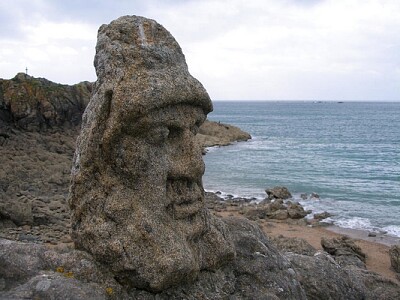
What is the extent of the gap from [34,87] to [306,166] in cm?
2570

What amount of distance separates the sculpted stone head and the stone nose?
2cm

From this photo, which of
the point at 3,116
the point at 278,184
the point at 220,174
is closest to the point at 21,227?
the point at 3,116

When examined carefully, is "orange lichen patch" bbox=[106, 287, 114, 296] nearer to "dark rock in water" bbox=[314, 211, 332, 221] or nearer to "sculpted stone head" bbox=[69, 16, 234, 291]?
"sculpted stone head" bbox=[69, 16, 234, 291]

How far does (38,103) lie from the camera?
4025 centimetres

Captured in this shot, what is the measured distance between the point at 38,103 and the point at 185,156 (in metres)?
35.0

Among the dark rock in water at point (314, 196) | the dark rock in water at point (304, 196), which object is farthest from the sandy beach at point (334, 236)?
the dark rock in water at point (314, 196)

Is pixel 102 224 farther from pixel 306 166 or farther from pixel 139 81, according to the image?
pixel 306 166

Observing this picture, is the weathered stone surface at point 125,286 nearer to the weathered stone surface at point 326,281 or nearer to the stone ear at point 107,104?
the weathered stone surface at point 326,281

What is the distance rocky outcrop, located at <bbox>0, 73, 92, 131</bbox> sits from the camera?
124 ft

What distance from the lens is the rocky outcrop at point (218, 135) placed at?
221ft

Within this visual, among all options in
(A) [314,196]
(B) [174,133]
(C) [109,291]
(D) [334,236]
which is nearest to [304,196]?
(A) [314,196]

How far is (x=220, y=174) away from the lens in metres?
43.6

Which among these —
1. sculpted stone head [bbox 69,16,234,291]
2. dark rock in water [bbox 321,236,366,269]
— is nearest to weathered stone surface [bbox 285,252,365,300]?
sculpted stone head [bbox 69,16,234,291]

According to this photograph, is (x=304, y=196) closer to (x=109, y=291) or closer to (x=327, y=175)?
(x=327, y=175)
